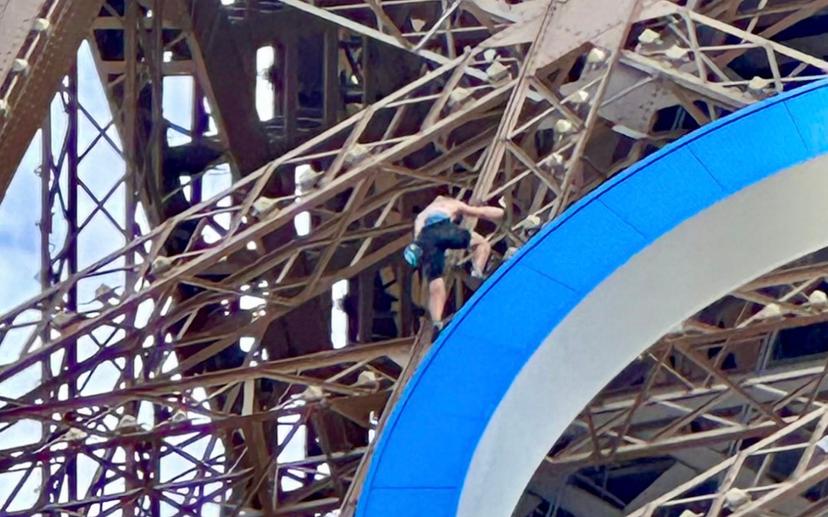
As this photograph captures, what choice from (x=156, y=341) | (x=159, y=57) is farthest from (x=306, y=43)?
(x=156, y=341)

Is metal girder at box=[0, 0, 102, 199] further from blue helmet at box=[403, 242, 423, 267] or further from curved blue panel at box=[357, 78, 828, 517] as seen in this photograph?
curved blue panel at box=[357, 78, 828, 517]

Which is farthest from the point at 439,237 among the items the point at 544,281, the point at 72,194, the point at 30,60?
the point at 72,194

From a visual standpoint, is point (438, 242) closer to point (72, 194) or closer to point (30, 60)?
point (30, 60)

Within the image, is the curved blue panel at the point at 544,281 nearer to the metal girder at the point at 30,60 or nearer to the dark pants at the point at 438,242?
the dark pants at the point at 438,242

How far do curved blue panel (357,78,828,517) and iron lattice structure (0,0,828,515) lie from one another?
3.35 ft

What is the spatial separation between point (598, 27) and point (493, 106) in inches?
54.5

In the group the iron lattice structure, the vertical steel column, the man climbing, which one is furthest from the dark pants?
the vertical steel column

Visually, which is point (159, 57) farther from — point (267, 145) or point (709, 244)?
point (709, 244)

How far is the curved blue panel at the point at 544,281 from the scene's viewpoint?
20.6 m

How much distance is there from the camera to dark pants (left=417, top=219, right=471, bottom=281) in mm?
22703

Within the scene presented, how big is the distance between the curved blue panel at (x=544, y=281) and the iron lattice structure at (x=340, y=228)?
1.02 meters

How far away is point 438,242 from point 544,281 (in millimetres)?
1686

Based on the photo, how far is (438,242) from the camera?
22.7m

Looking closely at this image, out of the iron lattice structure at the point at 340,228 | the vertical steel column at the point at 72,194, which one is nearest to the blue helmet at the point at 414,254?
the iron lattice structure at the point at 340,228
